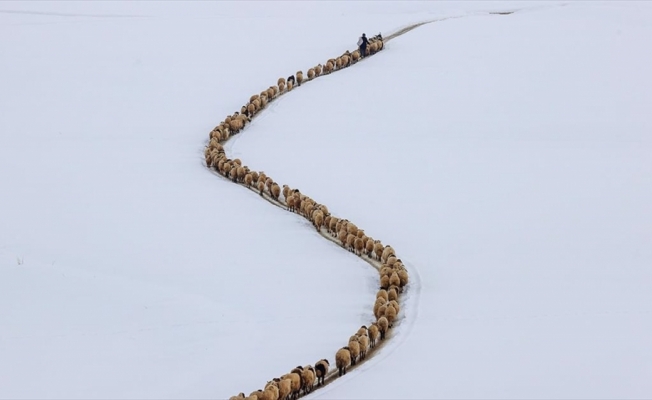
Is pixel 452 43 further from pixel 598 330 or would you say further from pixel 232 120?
pixel 598 330

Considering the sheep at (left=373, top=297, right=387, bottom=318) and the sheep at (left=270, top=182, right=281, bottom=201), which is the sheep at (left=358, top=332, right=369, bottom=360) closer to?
the sheep at (left=373, top=297, right=387, bottom=318)

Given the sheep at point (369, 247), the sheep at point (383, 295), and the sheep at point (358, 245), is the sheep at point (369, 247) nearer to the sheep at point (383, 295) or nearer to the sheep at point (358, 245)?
the sheep at point (358, 245)

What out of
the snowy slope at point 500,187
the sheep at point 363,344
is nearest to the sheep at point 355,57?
the snowy slope at point 500,187

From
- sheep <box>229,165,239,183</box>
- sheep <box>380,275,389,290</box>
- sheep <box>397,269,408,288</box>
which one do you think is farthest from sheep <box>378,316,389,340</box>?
sheep <box>229,165,239,183</box>

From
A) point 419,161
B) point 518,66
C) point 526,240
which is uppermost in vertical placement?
point 518,66

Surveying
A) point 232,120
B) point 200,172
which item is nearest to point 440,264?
point 200,172

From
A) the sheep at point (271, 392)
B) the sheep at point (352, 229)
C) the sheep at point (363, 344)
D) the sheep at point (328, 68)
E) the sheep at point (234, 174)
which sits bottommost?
the sheep at point (271, 392)

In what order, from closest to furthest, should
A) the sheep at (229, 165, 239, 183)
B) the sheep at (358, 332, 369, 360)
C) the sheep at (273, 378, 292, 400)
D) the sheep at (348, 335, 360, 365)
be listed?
1. the sheep at (273, 378, 292, 400)
2. the sheep at (348, 335, 360, 365)
3. the sheep at (358, 332, 369, 360)
4. the sheep at (229, 165, 239, 183)
